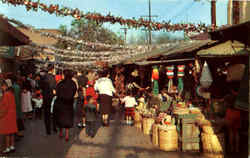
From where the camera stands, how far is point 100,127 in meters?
9.19

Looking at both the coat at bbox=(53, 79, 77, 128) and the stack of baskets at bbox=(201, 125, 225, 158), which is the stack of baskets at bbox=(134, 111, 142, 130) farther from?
the stack of baskets at bbox=(201, 125, 225, 158)

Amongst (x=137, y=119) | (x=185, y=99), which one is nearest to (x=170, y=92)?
(x=185, y=99)

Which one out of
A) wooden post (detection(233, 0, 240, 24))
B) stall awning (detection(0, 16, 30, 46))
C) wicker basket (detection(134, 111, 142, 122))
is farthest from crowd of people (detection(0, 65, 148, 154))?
wooden post (detection(233, 0, 240, 24))

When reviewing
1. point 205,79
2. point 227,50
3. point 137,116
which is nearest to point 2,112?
point 137,116

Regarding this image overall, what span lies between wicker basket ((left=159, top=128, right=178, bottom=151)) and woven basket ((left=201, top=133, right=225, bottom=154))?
0.76 meters

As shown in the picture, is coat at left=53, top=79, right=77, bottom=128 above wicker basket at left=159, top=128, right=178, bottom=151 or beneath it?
above

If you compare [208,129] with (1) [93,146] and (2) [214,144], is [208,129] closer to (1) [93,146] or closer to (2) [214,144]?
(2) [214,144]

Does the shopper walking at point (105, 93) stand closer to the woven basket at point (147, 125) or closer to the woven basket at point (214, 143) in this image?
the woven basket at point (147, 125)

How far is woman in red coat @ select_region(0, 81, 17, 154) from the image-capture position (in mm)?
5805

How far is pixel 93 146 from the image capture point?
260 inches

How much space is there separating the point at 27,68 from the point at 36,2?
13545 mm

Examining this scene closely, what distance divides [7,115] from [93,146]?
2.31 meters

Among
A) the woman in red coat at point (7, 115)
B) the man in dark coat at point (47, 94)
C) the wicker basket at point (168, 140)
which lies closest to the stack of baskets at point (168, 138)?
the wicker basket at point (168, 140)

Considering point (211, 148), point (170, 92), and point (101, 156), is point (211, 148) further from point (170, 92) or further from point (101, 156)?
point (170, 92)
